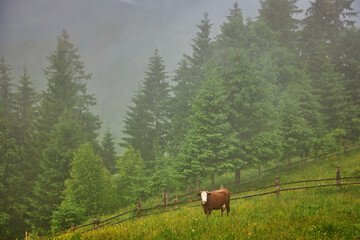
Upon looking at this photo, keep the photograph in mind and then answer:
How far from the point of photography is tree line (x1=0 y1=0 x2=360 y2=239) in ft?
63.9

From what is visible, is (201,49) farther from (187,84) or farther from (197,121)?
(197,121)

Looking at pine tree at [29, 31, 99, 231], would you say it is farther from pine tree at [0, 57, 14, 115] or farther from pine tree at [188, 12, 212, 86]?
pine tree at [188, 12, 212, 86]

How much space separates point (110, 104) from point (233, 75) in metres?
183

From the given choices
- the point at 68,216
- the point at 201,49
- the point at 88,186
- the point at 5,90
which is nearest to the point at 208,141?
the point at 88,186

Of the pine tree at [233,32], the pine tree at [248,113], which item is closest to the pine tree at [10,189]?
the pine tree at [248,113]

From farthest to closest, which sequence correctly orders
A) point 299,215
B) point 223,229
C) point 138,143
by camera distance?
point 138,143, point 299,215, point 223,229

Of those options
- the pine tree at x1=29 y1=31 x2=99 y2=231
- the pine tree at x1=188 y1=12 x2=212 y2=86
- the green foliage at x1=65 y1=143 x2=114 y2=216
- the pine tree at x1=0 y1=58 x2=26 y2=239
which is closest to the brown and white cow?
the green foliage at x1=65 y1=143 x2=114 y2=216

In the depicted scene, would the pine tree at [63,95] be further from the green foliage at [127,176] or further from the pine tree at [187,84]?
the pine tree at [187,84]

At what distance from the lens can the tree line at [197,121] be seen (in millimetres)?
19469

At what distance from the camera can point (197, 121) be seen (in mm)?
20312

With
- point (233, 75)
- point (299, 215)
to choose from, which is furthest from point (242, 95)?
point (299, 215)

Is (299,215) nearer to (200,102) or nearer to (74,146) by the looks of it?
(200,102)

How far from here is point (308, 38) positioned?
3500 centimetres

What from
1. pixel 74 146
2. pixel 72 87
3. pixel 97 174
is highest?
pixel 72 87
